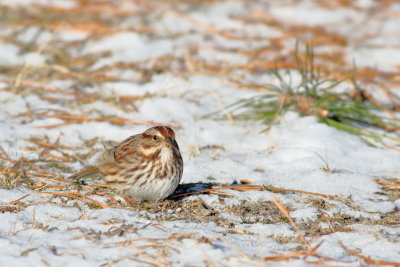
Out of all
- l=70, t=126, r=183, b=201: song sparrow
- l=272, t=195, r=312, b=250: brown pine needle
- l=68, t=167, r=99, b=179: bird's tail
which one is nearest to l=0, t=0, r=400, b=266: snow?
l=272, t=195, r=312, b=250: brown pine needle

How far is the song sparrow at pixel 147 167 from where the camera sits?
411 cm

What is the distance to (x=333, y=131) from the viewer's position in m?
5.68

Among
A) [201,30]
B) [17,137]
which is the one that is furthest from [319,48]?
[17,137]

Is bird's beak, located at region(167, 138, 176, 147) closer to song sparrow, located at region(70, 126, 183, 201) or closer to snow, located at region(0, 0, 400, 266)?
song sparrow, located at region(70, 126, 183, 201)

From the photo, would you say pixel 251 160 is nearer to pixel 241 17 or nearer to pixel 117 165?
pixel 117 165

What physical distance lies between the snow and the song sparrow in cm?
18

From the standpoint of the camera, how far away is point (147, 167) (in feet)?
13.8

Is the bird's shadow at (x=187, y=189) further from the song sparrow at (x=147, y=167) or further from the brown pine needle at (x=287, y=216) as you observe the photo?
the brown pine needle at (x=287, y=216)

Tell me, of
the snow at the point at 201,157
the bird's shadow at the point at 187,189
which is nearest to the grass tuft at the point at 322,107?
the snow at the point at 201,157

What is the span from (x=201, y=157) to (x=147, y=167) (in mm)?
1207

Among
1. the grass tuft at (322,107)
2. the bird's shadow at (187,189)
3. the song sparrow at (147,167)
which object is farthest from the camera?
the grass tuft at (322,107)

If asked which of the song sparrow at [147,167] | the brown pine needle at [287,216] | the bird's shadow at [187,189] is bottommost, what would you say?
the bird's shadow at [187,189]

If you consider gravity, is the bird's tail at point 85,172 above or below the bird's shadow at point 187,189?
above

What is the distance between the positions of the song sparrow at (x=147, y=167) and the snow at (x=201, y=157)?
18 centimetres
